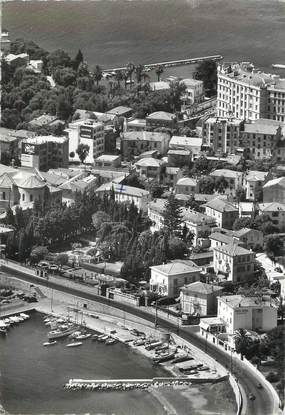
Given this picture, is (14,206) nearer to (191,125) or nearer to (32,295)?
(32,295)

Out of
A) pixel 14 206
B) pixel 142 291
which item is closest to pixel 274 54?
pixel 14 206

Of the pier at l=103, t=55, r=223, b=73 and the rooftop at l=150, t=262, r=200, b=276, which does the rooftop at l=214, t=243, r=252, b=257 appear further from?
the pier at l=103, t=55, r=223, b=73

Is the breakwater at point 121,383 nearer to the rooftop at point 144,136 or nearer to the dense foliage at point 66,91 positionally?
the rooftop at point 144,136

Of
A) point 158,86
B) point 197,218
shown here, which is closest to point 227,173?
point 197,218

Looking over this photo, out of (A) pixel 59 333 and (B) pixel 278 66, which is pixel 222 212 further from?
(B) pixel 278 66

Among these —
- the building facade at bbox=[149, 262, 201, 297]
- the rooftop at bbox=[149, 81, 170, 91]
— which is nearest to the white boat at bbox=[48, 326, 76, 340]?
the building facade at bbox=[149, 262, 201, 297]

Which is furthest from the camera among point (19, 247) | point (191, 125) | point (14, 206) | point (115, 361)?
point (191, 125)

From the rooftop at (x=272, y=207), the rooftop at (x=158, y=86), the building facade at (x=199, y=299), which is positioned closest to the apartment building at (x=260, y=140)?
the rooftop at (x=272, y=207)
